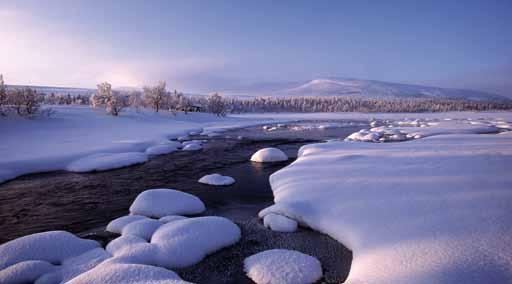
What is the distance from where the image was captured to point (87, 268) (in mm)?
5500

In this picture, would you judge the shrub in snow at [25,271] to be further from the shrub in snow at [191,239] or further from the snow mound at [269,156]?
the snow mound at [269,156]

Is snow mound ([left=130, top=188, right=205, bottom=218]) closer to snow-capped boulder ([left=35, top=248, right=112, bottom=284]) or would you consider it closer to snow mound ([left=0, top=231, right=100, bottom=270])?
snow mound ([left=0, top=231, right=100, bottom=270])

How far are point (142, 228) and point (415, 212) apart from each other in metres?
6.71

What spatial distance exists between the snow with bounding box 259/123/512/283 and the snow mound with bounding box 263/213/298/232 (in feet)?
0.95

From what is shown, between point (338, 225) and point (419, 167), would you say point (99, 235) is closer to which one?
point (338, 225)

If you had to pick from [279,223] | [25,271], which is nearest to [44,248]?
[25,271]

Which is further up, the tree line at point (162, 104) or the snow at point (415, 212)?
the tree line at point (162, 104)

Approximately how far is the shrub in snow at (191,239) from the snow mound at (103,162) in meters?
10.8

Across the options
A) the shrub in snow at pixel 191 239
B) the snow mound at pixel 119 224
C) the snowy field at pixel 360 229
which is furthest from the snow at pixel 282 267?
the snow mound at pixel 119 224

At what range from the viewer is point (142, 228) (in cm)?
712

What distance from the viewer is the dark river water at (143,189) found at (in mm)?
6648

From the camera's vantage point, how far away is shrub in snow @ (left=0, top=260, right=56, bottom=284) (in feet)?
17.0

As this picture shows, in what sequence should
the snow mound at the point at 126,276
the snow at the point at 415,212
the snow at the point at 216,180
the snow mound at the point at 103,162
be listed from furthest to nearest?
the snow mound at the point at 103,162
the snow at the point at 216,180
the snow at the point at 415,212
the snow mound at the point at 126,276

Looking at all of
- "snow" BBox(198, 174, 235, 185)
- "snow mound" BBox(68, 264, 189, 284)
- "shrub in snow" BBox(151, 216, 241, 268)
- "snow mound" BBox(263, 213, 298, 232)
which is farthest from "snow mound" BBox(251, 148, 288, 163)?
"snow mound" BBox(68, 264, 189, 284)
